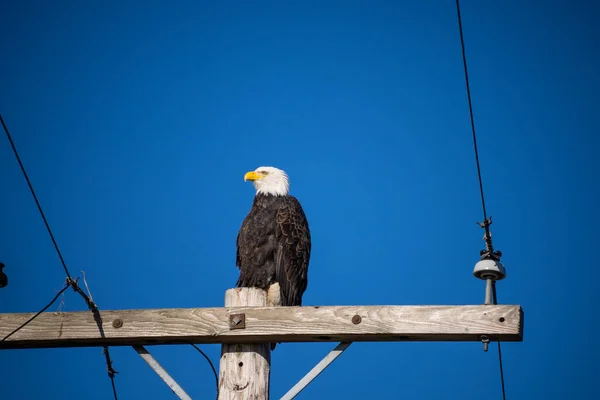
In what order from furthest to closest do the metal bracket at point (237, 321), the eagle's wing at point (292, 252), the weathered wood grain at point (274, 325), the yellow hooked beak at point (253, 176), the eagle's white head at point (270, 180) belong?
the yellow hooked beak at point (253, 176)
the eagle's white head at point (270, 180)
the eagle's wing at point (292, 252)
the metal bracket at point (237, 321)
the weathered wood grain at point (274, 325)

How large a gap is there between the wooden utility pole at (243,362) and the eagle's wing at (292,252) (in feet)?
5.87

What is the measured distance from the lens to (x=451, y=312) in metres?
Result: 3.51

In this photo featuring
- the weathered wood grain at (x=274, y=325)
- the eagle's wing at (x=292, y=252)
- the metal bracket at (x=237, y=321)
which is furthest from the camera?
the eagle's wing at (x=292, y=252)

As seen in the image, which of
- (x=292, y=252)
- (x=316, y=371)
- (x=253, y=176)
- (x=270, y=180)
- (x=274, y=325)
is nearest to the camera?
(x=316, y=371)

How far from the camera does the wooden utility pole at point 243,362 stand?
140 inches

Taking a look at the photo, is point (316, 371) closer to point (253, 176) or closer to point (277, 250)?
point (277, 250)

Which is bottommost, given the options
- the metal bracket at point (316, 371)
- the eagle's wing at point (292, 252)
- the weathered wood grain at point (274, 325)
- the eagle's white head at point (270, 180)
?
the metal bracket at point (316, 371)

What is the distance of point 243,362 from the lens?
3670mm

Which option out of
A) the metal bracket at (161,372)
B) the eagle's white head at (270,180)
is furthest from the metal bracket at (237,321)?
the eagle's white head at (270,180)

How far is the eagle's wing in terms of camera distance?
572 cm

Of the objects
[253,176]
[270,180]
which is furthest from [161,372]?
[253,176]

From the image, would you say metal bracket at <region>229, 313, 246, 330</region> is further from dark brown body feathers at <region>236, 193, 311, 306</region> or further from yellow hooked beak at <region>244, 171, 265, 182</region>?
Answer: yellow hooked beak at <region>244, 171, 265, 182</region>

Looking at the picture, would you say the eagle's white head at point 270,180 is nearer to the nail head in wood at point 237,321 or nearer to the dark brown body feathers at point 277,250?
the dark brown body feathers at point 277,250

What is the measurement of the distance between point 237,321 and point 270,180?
11.8 ft
